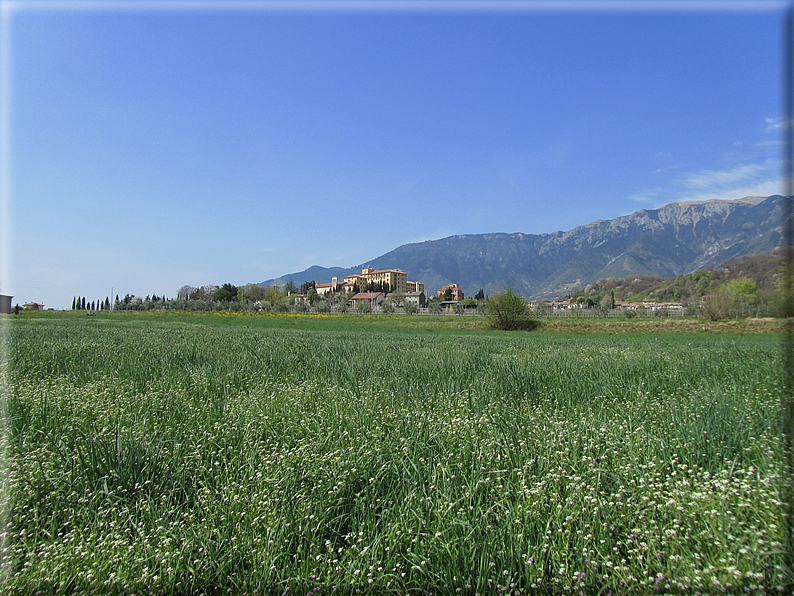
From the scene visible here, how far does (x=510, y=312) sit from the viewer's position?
4869 cm

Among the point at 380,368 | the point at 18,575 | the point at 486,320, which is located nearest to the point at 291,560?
the point at 18,575

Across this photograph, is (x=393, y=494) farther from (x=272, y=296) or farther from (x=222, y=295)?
(x=272, y=296)

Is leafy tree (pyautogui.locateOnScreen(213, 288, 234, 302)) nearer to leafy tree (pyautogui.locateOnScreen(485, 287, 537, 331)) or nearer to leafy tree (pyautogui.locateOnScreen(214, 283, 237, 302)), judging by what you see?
leafy tree (pyautogui.locateOnScreen(214, 283, 237, 302))

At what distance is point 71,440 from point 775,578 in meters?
5.40

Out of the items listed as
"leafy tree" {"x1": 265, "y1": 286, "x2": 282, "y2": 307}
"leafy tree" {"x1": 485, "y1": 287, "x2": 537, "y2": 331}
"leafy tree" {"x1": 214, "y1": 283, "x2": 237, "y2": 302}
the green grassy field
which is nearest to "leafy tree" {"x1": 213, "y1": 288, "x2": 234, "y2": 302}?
"leafy tree" {"x1": 214, "y1": 283, "x2": 237, "y2": 302}

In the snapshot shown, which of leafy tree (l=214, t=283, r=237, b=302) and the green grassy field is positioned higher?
leafy tree (l=214, t=283, r=237, b=302)

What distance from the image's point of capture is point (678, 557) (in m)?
1.99

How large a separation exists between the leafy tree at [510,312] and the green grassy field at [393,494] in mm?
44434

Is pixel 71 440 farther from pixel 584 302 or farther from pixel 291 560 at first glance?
pixel 584 302

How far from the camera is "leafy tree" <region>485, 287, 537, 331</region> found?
48.6 metres

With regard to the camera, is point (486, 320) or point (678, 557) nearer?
point (678, 557)

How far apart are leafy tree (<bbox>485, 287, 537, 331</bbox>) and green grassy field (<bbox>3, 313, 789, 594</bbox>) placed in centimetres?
4443

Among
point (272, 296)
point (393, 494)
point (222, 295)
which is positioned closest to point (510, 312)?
point (393, 494)

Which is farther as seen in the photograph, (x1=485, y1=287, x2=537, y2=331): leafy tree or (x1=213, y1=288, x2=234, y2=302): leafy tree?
(x1=213, y1=288, x2=234, y2=302): leafy tree
